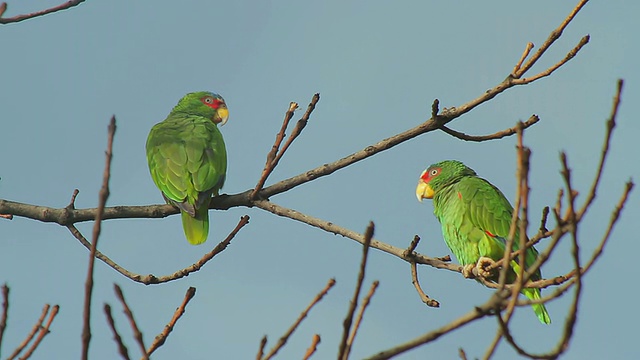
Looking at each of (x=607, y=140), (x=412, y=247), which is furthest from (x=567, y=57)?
(x=607, y=140)

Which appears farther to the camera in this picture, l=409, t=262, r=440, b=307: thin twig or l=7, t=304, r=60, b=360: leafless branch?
l=409, t=262, r=440, b=307: thin twig

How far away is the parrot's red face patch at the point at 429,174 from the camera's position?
26.6 feet

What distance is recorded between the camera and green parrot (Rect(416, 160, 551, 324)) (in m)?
6.32

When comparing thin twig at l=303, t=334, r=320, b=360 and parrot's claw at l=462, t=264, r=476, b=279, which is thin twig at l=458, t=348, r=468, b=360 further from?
parrot's claw at l=462, t=264, r=476, b=279

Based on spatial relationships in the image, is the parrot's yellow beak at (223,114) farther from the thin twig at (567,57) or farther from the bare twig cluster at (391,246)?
the thin twig at (567,57)

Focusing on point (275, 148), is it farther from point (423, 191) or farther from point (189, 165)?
point (423, 191)

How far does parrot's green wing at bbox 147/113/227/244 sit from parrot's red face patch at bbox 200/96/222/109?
1418 millimetres

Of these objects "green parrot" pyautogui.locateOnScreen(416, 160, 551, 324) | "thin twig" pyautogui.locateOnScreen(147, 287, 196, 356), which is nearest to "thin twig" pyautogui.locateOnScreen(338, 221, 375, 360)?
"thin twig" pyautogui.locateOnScreen(147, 287, 196, 356)

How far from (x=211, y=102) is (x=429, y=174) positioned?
2.68 meters

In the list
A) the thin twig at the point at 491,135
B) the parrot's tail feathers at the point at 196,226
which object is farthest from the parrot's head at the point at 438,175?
the thin twig at the point at 491,135

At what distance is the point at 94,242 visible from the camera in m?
1.67

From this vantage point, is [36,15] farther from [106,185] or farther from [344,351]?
[344,351]

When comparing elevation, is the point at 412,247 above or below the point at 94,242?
above

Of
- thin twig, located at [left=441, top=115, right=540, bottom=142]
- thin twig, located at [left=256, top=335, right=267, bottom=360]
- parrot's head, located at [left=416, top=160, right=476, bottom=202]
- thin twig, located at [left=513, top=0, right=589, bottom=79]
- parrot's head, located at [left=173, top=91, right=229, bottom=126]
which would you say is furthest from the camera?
parrot's head, located at [left=173, top=91, right=229, bottom=126]
